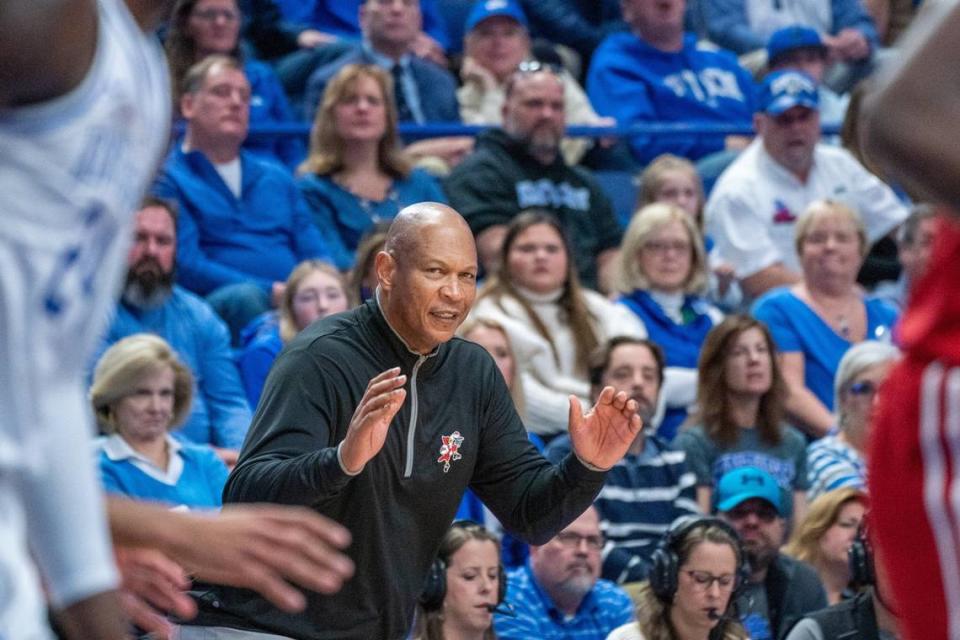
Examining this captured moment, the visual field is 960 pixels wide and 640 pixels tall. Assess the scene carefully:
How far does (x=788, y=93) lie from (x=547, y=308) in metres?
2.49

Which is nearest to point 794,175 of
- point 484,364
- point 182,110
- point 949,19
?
point 182,110

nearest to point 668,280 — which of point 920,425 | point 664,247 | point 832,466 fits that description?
point 664,247

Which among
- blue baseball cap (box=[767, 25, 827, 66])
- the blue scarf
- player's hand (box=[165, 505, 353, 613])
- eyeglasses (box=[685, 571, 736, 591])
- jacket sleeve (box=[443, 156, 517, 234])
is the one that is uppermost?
blue baseball cap (box=[767, 25, 827, 66])

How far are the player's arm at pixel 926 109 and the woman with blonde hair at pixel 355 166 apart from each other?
685cm

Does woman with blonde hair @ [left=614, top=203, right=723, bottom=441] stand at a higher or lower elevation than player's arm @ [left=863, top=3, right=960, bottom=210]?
higher

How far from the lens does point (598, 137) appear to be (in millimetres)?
10859

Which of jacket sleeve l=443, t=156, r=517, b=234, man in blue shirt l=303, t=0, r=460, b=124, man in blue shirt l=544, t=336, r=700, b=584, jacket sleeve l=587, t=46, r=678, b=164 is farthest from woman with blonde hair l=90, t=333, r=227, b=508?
jacket sleeve l=587, t=46, r=678, b=164

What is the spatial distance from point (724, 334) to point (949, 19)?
6109mm

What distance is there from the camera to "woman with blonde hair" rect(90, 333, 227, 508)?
6914 millimetres

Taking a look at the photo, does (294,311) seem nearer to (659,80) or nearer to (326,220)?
(326,220)

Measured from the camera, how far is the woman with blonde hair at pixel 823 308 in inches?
365

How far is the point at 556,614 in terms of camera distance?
6957mm

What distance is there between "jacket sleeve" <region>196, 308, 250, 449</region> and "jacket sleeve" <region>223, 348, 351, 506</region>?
311 centimetres

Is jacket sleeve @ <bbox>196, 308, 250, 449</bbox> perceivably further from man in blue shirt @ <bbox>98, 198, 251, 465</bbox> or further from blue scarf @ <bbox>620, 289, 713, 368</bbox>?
blue scarf @ <bbox>620, 289, 713, 368</bbox>
